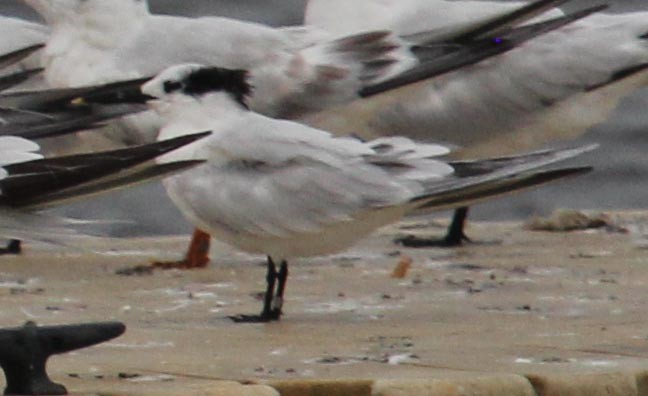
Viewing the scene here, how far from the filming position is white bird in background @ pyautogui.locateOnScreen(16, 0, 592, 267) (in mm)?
8883

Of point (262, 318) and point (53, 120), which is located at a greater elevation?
point (53, 120)

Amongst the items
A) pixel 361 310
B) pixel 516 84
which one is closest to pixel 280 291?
pixel 361 310

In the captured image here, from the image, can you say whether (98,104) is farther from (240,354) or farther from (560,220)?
(560,220)

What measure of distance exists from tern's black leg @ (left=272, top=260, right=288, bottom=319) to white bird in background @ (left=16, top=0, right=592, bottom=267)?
6.10ft

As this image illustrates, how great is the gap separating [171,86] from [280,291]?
871mm

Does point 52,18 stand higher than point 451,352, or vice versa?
point 52,18

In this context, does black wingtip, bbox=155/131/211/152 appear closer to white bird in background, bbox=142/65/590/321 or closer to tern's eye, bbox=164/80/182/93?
white bird in background, bbox=142/65/590/321

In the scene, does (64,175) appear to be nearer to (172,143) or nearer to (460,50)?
(172,143)

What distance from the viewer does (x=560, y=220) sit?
30.0 feet

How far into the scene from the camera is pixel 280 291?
6934 mm

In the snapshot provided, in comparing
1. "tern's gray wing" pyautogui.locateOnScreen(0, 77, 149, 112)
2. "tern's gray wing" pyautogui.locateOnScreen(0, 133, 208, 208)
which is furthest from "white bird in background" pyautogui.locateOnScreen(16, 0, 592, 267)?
"tern's gray wing" pyautogui.locateOnScreen(0, 133, 208, 208)

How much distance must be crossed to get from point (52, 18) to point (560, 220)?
2100 mm

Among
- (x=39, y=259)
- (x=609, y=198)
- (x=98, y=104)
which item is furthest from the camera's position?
(x=609, y=198)

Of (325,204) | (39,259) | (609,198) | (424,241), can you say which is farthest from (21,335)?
(609,198)
